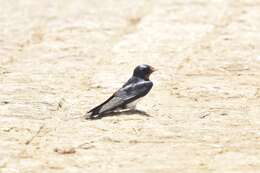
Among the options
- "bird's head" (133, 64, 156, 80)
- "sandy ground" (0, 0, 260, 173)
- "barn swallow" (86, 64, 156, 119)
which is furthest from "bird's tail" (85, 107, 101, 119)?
"bird's head" (133, 64, 156, 80)

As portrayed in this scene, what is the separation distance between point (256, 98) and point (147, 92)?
118cm

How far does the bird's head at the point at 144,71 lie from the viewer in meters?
10.3

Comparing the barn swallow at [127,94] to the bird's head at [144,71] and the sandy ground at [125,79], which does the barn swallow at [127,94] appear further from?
the sandy ground at [125,79]

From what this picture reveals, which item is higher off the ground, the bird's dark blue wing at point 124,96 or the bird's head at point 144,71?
the bird's head at point 144,71

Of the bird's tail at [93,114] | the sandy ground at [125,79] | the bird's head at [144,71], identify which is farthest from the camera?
the bird's head at [144,71]

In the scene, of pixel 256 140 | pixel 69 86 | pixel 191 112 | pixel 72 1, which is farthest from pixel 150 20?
pixel 256 140

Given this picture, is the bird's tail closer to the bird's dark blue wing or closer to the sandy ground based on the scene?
the bird's dark blue wing

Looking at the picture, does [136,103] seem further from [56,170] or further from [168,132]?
[56,170]

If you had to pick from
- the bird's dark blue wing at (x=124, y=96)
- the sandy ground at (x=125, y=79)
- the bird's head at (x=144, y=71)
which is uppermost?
the bird's head at (x=144, y=71)

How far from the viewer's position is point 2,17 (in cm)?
1430

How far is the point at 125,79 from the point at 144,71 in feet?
3.31

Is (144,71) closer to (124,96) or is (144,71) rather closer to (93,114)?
(124,96)

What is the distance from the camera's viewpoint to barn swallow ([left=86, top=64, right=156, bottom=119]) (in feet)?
31.7

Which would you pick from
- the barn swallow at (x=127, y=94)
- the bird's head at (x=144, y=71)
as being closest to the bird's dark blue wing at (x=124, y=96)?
the barn swallow at (x=127, y=94)
